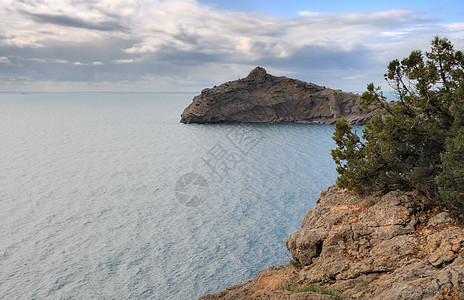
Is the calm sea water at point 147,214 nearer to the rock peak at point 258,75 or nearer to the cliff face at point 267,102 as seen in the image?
the cliff face at point 267,102

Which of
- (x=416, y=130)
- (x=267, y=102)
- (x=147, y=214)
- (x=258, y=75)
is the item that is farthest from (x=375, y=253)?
(x=258, y=75)

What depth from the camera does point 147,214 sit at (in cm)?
3966

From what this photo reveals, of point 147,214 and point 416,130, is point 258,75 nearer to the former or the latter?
point 147,214

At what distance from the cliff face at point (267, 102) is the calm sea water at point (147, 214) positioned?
42793 mm

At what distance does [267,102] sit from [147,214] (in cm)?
9234

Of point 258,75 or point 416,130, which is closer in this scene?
point 416,130

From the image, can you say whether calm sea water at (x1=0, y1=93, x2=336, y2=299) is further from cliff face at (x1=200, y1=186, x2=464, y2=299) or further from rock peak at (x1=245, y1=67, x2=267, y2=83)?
rock peak at (x1=245, y1=67, x2=267, y2=83)

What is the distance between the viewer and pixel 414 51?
752 inches

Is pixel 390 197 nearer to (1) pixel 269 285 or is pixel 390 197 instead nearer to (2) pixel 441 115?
(2) pixel 441 115

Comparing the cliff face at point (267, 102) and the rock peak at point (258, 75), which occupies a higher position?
the rock peak at point (258, 75)

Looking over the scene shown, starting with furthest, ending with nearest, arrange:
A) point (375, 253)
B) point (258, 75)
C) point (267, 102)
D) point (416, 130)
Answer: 1. point (258, 75)
2. point (267, 102)
3. point (416, 130)
4. point (375, 253)

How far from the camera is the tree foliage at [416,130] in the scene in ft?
58.7

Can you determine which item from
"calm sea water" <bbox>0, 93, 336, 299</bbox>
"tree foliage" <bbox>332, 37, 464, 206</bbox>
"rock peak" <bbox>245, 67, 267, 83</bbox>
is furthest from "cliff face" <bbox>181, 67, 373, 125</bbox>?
"tree foliage" <bbox>332, 37, 464, 206</bbox>

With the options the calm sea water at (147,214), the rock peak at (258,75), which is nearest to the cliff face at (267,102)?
the rock peak at (258,75)
